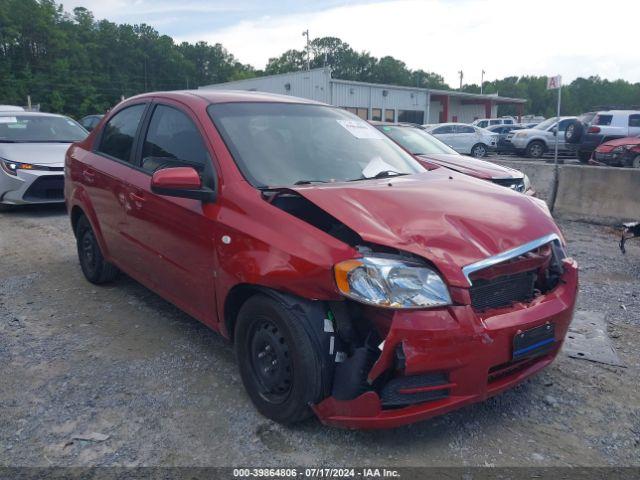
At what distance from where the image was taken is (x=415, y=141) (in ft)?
28.1

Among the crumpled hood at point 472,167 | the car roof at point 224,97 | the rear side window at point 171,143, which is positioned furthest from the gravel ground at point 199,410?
the crumpled hood at point 472,167

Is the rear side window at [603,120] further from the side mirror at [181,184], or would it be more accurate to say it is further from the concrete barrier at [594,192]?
the side mirror at [181,184]

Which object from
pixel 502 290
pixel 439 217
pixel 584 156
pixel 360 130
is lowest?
pixel 502 290

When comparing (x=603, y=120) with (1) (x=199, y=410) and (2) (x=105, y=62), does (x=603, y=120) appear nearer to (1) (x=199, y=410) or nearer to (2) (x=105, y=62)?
(1) (x=199, y=410)

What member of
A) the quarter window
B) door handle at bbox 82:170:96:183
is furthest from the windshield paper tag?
the quarter window

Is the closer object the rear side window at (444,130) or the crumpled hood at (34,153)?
the crumpled hood at (34,153)

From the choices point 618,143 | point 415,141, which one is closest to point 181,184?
point 415,141

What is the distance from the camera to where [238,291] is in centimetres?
300

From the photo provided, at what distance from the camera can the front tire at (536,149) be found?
20.3 metres

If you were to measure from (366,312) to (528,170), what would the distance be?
766cm

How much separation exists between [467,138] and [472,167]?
51.6 ft

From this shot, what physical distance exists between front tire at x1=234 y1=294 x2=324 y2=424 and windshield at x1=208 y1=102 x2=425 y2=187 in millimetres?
783

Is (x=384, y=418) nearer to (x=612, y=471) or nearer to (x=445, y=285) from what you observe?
(x=445, y=285)

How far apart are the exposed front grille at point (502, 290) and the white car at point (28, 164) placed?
7.39 metres
